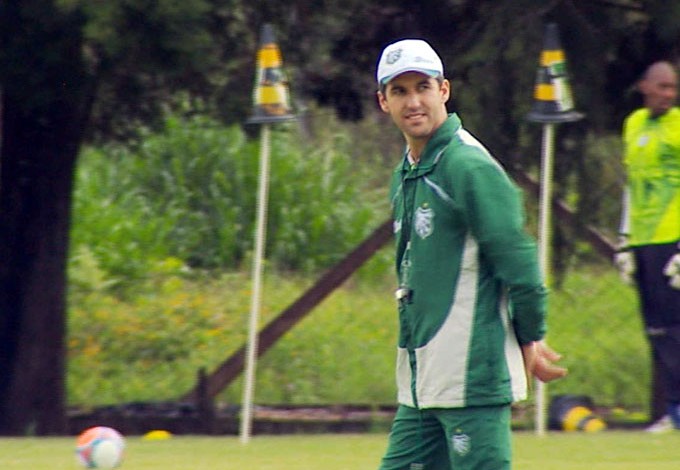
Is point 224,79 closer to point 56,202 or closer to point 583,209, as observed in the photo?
point 56,202

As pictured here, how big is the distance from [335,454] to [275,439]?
1.14 meters

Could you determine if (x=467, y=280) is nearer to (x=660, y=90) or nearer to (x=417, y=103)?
(x=417, y=103)

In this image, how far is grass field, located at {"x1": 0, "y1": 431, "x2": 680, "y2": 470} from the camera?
25.0 ft

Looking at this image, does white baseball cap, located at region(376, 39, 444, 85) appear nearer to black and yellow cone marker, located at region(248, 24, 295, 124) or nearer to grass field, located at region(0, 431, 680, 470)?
grass field, located at region(0, 431, 680, 470)

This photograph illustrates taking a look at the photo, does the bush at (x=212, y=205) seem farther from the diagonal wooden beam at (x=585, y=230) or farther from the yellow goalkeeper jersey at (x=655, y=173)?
the yellow goalkeeper jersey at (x=655, y=173)

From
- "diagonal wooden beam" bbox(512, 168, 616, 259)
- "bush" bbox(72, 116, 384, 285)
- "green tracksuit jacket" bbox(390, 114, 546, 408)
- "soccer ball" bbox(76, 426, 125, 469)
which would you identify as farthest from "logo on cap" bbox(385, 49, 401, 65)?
"bush" bbox(72, 116, 384, 285)

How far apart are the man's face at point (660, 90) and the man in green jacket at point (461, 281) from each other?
14.8 feet

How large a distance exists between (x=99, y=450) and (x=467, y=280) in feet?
11.5

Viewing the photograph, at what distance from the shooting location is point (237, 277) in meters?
14.9

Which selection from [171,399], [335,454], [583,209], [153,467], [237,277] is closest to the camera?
[153,467]

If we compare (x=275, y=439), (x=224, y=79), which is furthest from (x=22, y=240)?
(x=275, y=439)

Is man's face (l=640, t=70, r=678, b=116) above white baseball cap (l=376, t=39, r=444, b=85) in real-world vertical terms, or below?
above

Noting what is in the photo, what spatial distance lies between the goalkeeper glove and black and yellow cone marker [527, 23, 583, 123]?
3.45 feet

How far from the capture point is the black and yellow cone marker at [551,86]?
8.66 meters
